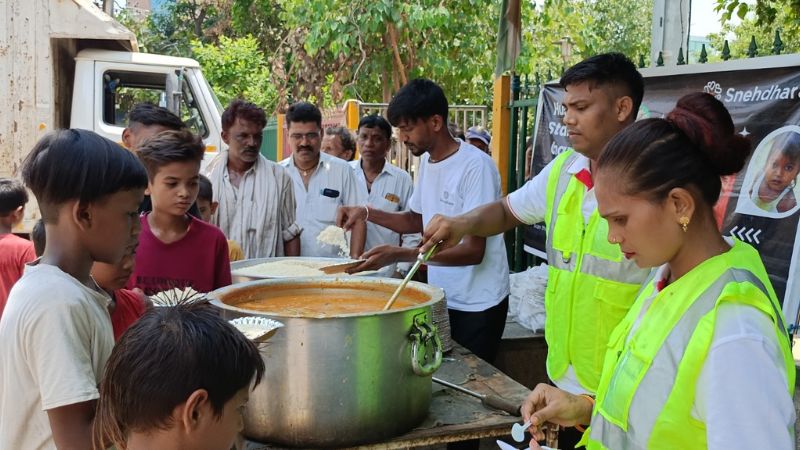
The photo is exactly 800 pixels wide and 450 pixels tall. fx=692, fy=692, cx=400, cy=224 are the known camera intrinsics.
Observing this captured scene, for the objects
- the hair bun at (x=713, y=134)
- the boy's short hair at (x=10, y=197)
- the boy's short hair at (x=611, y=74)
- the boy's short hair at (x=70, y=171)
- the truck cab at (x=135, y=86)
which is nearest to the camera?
the hair bun at (x=713, y=134)

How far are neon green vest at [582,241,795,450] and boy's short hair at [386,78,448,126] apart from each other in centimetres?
188

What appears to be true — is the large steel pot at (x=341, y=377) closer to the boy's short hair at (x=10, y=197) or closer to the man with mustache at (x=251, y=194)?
the man with mustache at (x=251, y=194)

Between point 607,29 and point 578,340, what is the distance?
26225 millimetres

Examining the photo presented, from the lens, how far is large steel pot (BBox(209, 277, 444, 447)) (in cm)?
178

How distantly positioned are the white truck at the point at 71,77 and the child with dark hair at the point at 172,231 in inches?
187

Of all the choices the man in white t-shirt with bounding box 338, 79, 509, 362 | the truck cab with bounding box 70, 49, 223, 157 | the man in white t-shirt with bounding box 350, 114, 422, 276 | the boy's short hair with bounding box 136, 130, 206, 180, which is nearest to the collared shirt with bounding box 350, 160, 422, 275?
the man in white t-shirt with bounding box 350, 114, 422, 276

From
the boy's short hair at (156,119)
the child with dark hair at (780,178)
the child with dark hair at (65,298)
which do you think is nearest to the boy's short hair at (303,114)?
the boy's short hair at (156,119)

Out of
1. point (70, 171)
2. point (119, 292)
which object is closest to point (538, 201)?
point (119, 292)

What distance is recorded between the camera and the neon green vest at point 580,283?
1.98 metres

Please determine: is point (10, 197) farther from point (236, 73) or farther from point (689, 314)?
point (236, 73)

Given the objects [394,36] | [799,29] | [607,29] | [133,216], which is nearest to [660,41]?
[799,29]

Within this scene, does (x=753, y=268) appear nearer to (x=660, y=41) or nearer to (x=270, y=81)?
(x=660, y=41)

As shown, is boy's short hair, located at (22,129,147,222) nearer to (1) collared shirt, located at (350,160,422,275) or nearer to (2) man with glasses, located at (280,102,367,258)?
(2) man with glasses, located at (280,102,367,258)

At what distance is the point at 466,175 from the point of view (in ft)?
9.96
